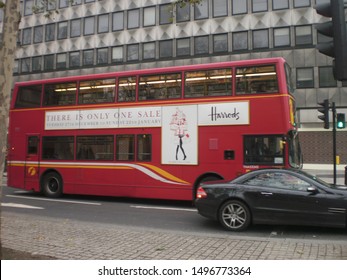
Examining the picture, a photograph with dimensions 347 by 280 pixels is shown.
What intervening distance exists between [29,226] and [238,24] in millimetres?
27190

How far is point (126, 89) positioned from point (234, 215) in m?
6.53

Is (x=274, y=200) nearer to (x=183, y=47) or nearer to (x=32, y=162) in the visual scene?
(x=32, y=162)

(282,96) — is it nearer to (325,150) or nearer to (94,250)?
(94,250)

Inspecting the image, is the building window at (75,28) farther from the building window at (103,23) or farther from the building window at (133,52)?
the building window at (133,52)

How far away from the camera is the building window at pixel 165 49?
33281 millimetres

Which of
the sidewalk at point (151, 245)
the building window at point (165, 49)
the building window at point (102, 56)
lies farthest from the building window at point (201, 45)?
the sidewalk at point (151, 245)

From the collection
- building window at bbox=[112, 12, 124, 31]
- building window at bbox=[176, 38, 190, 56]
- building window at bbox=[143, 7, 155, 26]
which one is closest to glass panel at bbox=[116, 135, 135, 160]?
building window at bbox=[176, 38, 190, 56]

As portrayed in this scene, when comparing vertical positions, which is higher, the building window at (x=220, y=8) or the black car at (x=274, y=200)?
the building window at (x=220, y=8)

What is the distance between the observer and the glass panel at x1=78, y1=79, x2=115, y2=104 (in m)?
13.3

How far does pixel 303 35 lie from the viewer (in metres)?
29.8

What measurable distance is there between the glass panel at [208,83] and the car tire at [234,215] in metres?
4.32

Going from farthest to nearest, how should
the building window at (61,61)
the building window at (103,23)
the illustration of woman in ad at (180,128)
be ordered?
the building window at (61,61) < the building window at (103,23) < the illustration of woman in ad at (180,128)

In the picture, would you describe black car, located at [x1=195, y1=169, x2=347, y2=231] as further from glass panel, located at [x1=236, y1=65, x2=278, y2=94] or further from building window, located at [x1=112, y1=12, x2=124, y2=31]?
building window, located at [x1=112, y1=12, x2=124, y2=31]

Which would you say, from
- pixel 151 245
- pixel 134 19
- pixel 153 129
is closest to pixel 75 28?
pixel 134 19
